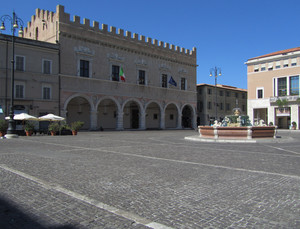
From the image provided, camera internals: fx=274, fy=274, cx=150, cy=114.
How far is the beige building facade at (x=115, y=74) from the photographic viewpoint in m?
32.2

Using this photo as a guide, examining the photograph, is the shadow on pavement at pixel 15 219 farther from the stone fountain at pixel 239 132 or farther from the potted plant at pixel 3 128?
the potted plant at pixel 3 128

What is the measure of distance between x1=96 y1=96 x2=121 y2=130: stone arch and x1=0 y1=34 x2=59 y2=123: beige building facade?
27.6ft

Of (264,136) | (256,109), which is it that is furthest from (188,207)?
(256,109)

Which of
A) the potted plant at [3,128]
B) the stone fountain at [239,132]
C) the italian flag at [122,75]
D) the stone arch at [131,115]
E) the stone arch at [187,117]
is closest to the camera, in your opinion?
the stone fountain at [239,132]

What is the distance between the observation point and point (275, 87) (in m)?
46.7

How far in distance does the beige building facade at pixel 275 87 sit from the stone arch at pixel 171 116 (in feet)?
45.5

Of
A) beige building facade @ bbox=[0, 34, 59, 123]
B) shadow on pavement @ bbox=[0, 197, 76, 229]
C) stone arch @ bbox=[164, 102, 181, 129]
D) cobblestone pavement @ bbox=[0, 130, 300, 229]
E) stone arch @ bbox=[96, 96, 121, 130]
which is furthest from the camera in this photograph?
stone arch @ bbox=[164, 102, 181, 129]

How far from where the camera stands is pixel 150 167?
24.1 ft

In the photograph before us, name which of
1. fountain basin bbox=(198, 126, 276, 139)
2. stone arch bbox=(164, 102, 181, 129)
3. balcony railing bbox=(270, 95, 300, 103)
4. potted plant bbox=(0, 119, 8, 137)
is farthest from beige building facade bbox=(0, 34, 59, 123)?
balcony railing bbox=(270, 95, 300, 103)

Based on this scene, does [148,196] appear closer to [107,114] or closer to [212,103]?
[107,114]

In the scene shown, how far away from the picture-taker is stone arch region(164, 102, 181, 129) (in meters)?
46.1

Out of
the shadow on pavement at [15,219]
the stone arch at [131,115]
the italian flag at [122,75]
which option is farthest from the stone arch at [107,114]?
the shadow on pavement at [15,219]

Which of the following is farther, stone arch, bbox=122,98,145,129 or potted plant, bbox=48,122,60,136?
stone arch, bbox=122,98,145,129

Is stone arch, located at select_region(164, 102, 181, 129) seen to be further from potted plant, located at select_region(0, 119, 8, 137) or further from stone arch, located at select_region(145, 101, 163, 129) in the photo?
potted plant, located at select_region(0, 119, 8, 137)
